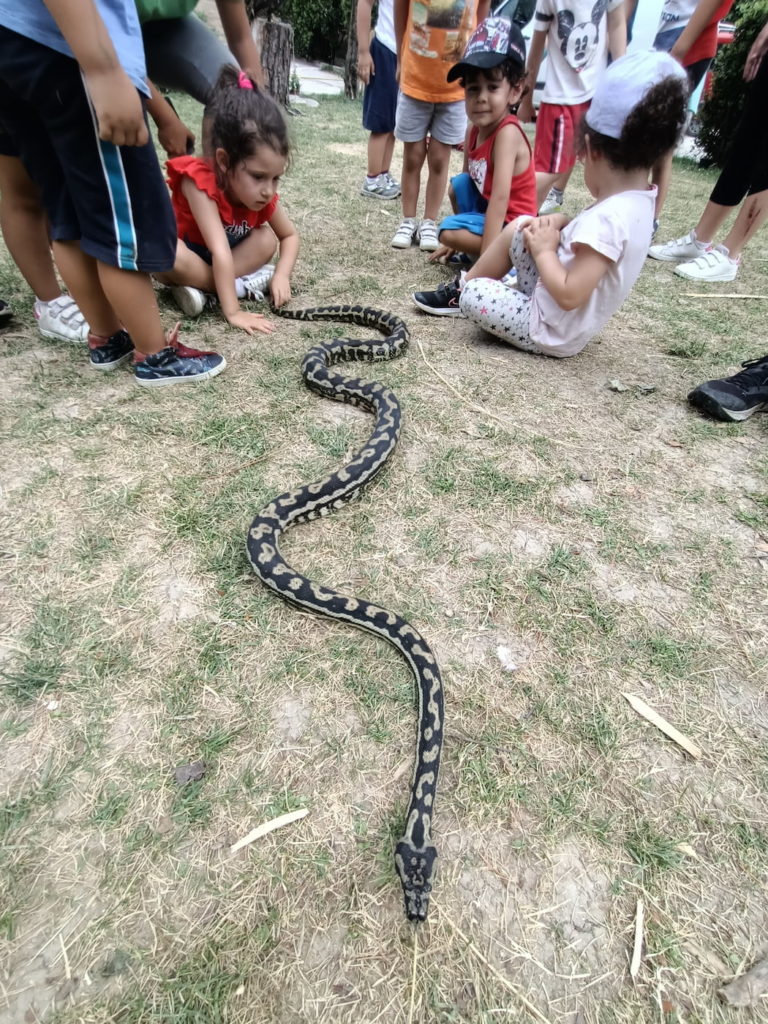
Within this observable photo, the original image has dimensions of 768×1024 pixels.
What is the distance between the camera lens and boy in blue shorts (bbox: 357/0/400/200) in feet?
28.2

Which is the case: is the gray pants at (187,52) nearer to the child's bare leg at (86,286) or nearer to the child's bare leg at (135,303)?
the child's bare leg at (86,286)

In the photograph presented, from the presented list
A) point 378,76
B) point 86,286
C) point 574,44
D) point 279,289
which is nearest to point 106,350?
point 86,286

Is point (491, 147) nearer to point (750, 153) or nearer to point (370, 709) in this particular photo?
point (750, 153)

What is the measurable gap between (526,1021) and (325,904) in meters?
0.75

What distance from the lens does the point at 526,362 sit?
5.54 meters

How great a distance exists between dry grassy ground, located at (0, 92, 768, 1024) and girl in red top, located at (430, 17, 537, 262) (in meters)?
2.98

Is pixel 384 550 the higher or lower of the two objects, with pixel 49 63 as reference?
lower

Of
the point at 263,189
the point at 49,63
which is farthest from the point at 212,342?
the point at 49,63

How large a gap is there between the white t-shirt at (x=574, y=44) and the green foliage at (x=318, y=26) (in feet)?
81.7

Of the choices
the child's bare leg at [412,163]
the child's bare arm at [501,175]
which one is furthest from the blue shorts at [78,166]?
the child's bare leg at [412,163]

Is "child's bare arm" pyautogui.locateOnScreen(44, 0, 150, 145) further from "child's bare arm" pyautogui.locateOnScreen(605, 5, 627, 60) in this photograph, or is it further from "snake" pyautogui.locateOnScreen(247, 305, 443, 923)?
"child's bare arm" pyautogui.locateOnScreen(605, 5, 627, 60)

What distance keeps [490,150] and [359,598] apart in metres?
5.75

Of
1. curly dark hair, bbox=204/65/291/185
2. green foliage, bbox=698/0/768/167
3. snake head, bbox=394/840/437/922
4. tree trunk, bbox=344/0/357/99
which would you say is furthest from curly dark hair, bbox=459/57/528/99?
tree trunk, bbox=344/0/357/99

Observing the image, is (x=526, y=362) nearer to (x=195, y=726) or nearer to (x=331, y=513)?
(x=331, y=513)
